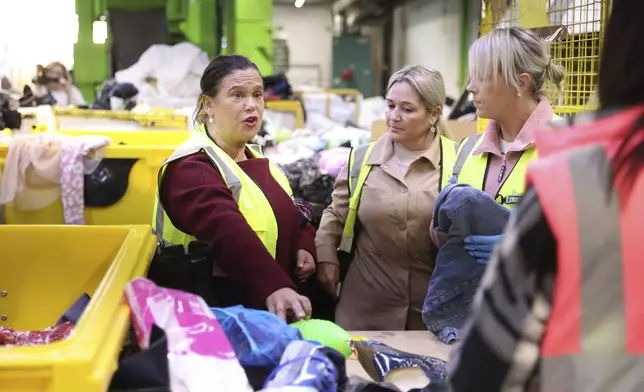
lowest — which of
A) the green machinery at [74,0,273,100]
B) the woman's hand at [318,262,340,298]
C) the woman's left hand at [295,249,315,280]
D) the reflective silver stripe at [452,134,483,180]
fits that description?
the woman's hand at [318,262,340,298]

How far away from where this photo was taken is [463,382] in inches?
35.5

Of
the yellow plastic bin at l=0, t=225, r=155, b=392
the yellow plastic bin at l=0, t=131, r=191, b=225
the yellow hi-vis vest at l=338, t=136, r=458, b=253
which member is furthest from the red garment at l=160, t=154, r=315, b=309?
the yellow plastic bin at l=0, t=131, r=191, b=225

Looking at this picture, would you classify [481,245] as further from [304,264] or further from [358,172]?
[358,172]

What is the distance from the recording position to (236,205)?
212cm

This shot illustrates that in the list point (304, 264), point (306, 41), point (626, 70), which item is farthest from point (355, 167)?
point (306, 41)

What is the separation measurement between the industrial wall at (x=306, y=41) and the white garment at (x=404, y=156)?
56.1 feet

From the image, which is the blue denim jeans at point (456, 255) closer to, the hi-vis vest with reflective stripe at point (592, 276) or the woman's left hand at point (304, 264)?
the woman's left hand at point (304, 264)

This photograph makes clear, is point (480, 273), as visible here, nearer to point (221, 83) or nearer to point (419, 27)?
point (221, 83)

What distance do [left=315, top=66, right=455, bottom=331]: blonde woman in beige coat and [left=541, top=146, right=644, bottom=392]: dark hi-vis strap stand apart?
186cm

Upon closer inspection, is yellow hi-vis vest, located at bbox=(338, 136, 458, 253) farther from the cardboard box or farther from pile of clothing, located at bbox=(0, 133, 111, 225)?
the cardboard box

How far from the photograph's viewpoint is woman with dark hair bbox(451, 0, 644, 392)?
815mm

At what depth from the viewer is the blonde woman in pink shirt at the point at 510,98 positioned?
2195 mm

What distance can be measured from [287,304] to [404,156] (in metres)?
1.06

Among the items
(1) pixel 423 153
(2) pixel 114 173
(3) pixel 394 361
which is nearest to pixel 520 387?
(3) pixel 394 361
